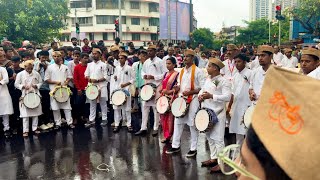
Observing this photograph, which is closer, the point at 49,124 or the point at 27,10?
the point at 49,124

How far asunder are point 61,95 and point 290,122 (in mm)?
8316

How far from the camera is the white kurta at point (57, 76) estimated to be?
881 centimetres

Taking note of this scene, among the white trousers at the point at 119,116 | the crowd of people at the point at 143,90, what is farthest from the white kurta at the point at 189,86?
the white trousers at the point at 119,116

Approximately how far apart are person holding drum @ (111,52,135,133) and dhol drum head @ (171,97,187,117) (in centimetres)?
209

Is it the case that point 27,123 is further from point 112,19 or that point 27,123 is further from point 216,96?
point 112,19

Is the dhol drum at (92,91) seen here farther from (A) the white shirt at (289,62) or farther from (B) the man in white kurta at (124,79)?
(A) the white shirt at (289,62)

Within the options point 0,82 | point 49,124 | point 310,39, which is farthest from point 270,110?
point 310,39

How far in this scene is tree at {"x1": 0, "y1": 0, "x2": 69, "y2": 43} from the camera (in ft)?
68.6

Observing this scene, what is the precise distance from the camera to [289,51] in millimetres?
13422

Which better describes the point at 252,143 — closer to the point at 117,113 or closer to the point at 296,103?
the point at 296,103

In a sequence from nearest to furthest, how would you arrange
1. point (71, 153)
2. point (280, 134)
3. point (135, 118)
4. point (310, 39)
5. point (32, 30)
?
point (280, 134)
point (71, 153)
point (135, 118)
point (32, 30)
point (310, 39)

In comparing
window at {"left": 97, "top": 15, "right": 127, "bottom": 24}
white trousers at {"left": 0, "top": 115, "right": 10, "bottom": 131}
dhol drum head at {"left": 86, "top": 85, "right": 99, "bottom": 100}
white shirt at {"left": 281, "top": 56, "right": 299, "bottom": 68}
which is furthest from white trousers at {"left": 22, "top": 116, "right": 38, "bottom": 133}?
window at {"left": 97, "top": 15, "right": 127, "bottom": 24}

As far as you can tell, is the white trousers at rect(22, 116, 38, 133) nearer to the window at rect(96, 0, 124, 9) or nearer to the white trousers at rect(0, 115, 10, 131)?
the white trousers at rect(0, 115, 10, 131)

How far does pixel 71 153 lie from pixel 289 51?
9.41m
